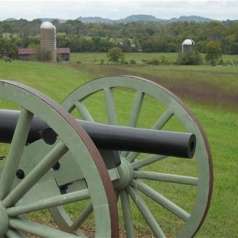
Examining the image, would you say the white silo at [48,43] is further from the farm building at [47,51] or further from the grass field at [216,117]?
the grass field at [216,117]

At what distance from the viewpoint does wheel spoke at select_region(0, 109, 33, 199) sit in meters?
3.71

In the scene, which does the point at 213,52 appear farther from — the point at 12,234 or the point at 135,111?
the point at 12,234

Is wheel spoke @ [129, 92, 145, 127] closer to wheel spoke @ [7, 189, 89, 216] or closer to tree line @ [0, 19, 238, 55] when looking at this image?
wheel spoke @ [7, 189, 89, 216]

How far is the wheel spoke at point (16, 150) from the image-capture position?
3.71 m

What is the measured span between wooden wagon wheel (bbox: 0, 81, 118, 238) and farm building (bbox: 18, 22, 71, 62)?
202 ft

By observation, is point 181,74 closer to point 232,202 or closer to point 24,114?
point 232,202

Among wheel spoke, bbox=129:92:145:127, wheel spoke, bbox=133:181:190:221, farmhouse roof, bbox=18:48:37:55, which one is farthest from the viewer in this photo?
farmhouse roof, bbox=18:48:37:55

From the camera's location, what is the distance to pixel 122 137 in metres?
4.15

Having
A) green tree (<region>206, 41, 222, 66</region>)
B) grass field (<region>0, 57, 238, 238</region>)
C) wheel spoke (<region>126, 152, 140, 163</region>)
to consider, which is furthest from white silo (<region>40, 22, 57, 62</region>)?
wheel spoke (<region>126, 152, 140, 163</region>)

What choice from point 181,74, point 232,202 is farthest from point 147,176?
point 181,74

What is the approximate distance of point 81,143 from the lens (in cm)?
347

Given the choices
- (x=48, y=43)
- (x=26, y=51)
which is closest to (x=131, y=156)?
(x=26, y=51)

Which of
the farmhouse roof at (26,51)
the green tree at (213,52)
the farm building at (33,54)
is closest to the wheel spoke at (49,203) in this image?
the green tree at (213,52)

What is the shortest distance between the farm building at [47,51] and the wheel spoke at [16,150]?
6162 centimetres
